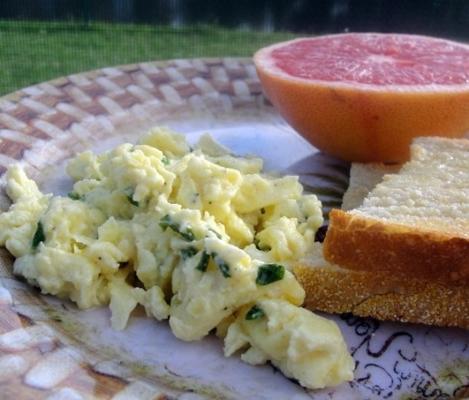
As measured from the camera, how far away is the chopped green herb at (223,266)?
1704mm

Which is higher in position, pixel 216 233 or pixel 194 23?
pixel 216 233

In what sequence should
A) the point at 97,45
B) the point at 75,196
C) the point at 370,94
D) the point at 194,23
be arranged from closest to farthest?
the point at 75,196, the point at 370,94, the point at 97,45, the point at 194,23

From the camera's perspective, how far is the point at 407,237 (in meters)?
1.86

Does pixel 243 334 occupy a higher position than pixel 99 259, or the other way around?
pixel 99 259

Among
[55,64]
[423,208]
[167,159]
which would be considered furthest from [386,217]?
[55,64]

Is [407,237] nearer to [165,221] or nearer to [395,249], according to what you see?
[395,249]

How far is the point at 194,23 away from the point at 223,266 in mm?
5650

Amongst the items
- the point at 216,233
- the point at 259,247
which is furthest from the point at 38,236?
the point at 259,247

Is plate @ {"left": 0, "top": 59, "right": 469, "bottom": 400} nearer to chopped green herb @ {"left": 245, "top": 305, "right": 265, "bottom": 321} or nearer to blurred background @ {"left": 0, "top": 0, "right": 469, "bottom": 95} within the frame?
chopped green herb @ {"left": 245, "top": 305, "right": 265, "bottom": 321}

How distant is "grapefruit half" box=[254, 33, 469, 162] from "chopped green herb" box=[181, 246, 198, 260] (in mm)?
975

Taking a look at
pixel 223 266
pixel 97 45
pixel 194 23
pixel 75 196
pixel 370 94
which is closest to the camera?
pixel 223 266

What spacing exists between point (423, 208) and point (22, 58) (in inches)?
179

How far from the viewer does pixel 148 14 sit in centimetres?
688

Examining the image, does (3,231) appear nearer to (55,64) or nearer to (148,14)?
(55,64)
